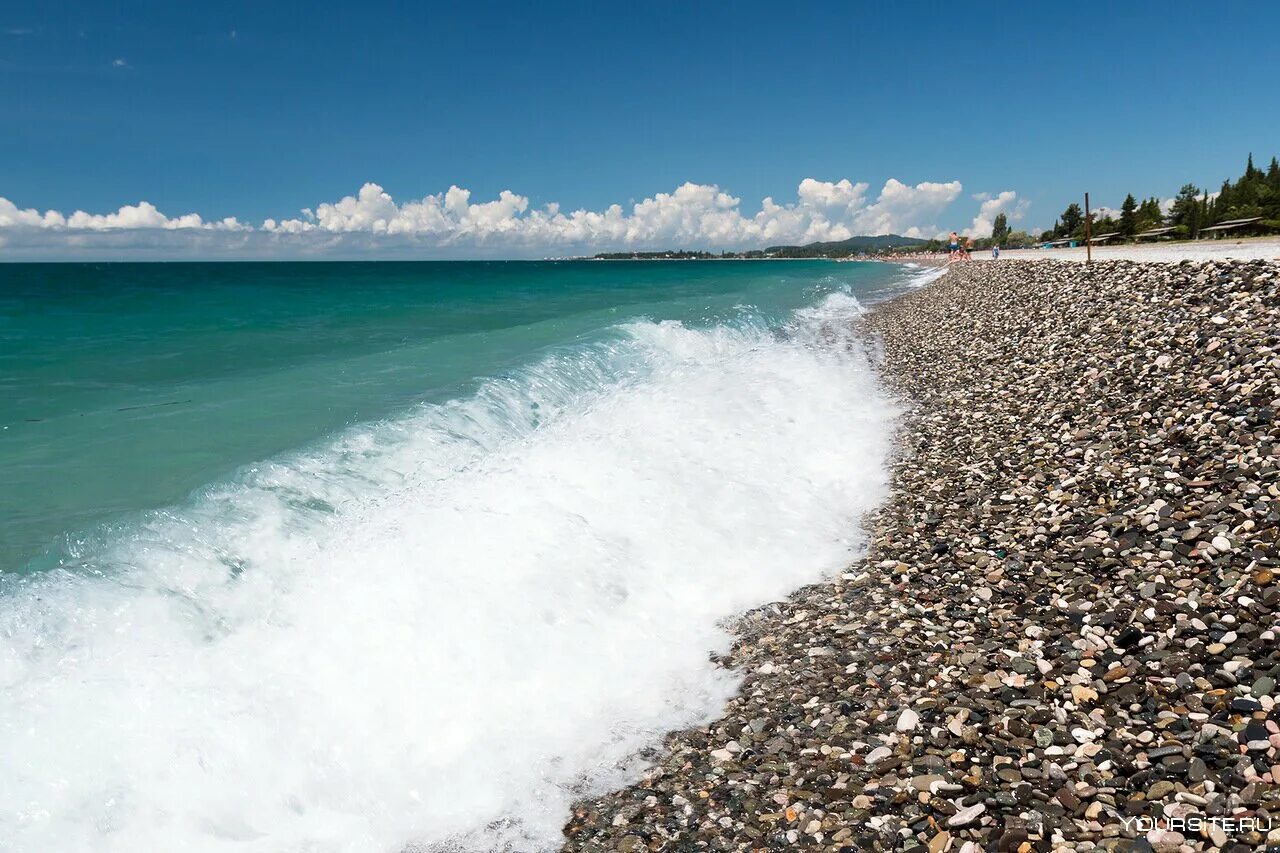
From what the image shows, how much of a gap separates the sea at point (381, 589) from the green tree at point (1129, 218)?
68587 mm

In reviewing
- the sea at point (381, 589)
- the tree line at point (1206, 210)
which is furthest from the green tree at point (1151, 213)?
the sea at point (381, 589)

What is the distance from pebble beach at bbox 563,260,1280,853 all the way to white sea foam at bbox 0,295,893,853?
28.7 inches

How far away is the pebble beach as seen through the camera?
4086mm

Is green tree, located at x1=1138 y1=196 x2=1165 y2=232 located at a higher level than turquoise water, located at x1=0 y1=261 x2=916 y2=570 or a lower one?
higher

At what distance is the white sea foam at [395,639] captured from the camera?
5.09 metres

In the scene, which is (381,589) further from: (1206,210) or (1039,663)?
(1206,210)

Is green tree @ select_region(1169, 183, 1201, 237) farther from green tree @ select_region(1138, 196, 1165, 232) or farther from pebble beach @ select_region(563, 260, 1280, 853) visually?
pebble beach @ select_region(563, 260, 1280, 853)

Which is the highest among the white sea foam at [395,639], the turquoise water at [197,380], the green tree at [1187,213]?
the green tree at [1187,213]

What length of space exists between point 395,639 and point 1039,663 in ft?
19.9

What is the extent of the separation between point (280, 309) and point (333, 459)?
38.3 meters

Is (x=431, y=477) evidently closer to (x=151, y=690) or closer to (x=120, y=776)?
(x=151, y=690)
